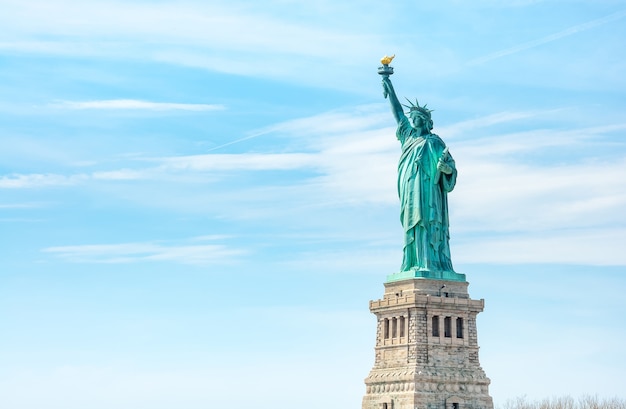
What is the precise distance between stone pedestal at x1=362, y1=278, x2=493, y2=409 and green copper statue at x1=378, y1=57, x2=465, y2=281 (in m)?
0.98

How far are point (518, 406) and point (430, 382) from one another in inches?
692

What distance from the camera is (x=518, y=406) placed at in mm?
83125

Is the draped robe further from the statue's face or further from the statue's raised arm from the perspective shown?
the statue's raised arm

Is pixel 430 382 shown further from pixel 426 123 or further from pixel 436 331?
pixel 426 123

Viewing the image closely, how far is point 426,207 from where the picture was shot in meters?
69.6

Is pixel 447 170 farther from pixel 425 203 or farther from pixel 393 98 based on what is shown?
pixel 393 98

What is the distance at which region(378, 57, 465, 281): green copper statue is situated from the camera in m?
69.4

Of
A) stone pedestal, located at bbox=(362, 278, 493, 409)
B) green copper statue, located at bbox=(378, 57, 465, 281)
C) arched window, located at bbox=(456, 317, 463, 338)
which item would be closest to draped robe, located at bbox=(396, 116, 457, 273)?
green copper statue, located at bbox=(378, 57, 465, 281)

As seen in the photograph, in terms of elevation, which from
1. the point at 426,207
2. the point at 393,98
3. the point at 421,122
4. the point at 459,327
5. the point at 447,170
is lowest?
the point at 459,327

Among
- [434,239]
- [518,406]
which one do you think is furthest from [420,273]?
[518,406]

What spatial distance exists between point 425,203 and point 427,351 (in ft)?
24.8

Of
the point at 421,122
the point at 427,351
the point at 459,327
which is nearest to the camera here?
the point at 427,351

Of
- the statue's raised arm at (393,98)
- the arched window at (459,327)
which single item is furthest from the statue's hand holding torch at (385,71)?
the arched window at (459,327)

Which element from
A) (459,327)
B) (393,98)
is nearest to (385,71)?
(393,98)
